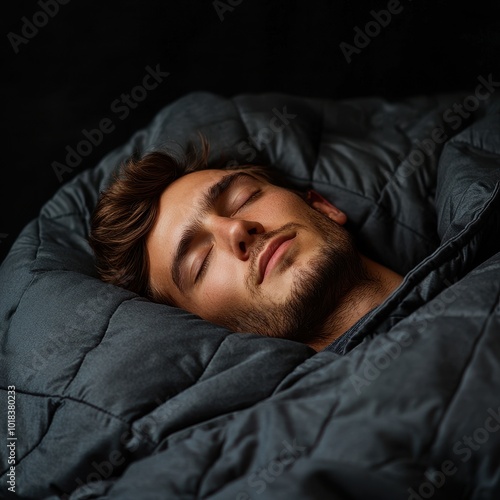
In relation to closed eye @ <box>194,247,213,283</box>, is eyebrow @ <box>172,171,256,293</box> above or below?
above

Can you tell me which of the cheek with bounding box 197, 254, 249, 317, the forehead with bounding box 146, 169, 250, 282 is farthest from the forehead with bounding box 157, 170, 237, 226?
the cheek with bounding box 197, 254, 249, 317

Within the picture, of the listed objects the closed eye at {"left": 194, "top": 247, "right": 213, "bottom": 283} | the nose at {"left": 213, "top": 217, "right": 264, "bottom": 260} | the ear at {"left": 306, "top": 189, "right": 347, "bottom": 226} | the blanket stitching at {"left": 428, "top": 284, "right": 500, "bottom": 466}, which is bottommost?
the blanket stitching at {"left": 428, "top": 284, "right": 500, "bottom": 466}

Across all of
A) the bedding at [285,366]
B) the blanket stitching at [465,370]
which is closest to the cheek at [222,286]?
the bedding at [285,366]

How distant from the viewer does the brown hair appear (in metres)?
1.41

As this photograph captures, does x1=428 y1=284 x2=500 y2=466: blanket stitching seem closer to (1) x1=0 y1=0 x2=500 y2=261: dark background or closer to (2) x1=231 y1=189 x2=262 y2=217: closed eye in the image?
(2) x1=231 y1=189 x2=262 y2=217: closed eye

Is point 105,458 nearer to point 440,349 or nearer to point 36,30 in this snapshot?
point 440,349

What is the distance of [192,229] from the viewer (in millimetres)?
1301

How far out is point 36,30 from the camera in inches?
69.5

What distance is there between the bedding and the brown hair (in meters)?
0.06

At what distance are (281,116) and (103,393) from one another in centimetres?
86

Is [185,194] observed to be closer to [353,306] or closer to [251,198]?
[251,198]

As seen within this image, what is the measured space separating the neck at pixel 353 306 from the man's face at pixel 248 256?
0.06 ft

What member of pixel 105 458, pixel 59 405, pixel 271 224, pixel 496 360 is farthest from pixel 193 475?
pixel 271 224

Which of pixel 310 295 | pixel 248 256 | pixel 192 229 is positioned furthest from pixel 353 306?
pixel 192 229
